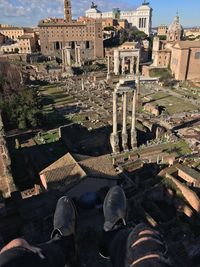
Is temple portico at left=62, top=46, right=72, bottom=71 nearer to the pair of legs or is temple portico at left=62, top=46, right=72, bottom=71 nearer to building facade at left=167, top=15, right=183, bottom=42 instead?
building facade at left=167, top=15, right=183, bottom=42

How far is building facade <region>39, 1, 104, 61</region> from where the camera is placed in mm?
87000

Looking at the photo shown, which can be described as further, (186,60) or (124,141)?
(186,60)

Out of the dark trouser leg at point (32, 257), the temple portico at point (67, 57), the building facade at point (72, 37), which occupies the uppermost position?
the building facade at point (72, 37)

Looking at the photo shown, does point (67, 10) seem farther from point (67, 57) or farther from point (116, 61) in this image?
point (116, 61)

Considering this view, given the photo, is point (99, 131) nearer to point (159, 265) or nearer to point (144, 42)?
point (159, 265)

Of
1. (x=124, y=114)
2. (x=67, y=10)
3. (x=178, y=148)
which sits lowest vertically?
(x=178, y=148)

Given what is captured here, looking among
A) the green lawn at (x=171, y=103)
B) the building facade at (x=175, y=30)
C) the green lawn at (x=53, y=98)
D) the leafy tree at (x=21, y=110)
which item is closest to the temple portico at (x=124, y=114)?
the leafy tree at (x=21, y=110)

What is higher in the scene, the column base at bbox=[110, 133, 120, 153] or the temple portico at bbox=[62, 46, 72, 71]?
the temple portico at bbox=[62, 46, 72, 71]

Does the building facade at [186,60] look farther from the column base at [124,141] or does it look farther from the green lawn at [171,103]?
the column base at [124,141]

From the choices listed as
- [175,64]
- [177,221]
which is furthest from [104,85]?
[177,221]

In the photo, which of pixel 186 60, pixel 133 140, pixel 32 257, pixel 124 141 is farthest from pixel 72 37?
pixel 32 257

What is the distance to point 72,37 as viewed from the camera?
90125mm

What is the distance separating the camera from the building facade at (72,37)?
87000mm

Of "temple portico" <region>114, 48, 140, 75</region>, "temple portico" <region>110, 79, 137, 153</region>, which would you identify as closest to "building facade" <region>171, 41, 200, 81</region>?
"temple portico" <region>114, 48, 140, 75</region>
